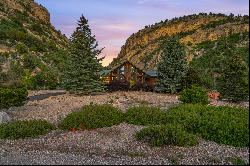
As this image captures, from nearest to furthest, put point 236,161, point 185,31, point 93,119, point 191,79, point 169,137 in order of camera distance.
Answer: point 236,161, point 169,137, point 93,119, point 191,79, point 185,31

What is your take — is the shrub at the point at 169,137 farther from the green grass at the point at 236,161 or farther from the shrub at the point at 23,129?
the shrub at the point at 23,129

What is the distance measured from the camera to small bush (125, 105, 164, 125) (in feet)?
72.6

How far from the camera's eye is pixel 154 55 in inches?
5167


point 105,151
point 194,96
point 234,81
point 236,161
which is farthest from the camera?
point 234,81

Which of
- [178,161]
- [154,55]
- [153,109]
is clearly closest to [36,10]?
[154,55]

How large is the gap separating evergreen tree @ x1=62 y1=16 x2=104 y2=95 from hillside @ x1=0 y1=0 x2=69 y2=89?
5746mm

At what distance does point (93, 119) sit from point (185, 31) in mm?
128796

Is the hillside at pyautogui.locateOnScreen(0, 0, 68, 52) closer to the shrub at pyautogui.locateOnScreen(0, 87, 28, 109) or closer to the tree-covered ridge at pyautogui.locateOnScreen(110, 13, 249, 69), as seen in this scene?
the tree-covered ridge at pyautogui.locateOnScreen(110, 13, 249, 69)

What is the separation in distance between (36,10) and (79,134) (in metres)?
109

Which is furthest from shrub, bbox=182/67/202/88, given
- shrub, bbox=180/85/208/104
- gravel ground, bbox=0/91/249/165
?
gravel ground, bbox=0/91/249/165

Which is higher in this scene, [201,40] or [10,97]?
[201,40]

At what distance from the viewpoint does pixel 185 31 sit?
14700 centimetres

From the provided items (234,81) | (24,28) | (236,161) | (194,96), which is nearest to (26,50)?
(24,28)

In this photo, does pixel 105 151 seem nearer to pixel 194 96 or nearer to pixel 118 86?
pixel 194 96
